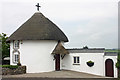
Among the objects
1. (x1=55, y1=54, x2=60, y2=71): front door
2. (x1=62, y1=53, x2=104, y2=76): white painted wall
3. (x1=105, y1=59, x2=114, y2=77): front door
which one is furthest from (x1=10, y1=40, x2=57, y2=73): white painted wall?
(x1=105, y1=59, x2=114, y2=77): front door

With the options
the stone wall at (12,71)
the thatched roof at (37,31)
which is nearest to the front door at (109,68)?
the thatched roof at (37,31)

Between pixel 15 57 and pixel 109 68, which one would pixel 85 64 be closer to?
pixel 109 68

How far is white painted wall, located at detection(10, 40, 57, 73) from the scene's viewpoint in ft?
65.1

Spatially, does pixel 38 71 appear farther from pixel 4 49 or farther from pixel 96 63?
pixel 4 49

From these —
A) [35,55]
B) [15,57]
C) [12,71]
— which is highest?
[35,55]

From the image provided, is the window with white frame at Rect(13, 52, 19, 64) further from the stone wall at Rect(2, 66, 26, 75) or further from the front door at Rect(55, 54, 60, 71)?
the front door at Rect(55, 54, 60, 71)

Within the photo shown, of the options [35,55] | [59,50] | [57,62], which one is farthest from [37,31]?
[57,62]

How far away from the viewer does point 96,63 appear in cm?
1928

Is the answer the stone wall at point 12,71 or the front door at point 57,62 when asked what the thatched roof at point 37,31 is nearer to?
the front door at point 57,62

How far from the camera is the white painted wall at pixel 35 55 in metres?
19.8

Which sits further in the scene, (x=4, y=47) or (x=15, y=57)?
(x=4, y=47)

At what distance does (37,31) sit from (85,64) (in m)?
7.16

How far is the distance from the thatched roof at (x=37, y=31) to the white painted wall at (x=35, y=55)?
0.67 m

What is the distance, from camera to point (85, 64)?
65.5 ft
